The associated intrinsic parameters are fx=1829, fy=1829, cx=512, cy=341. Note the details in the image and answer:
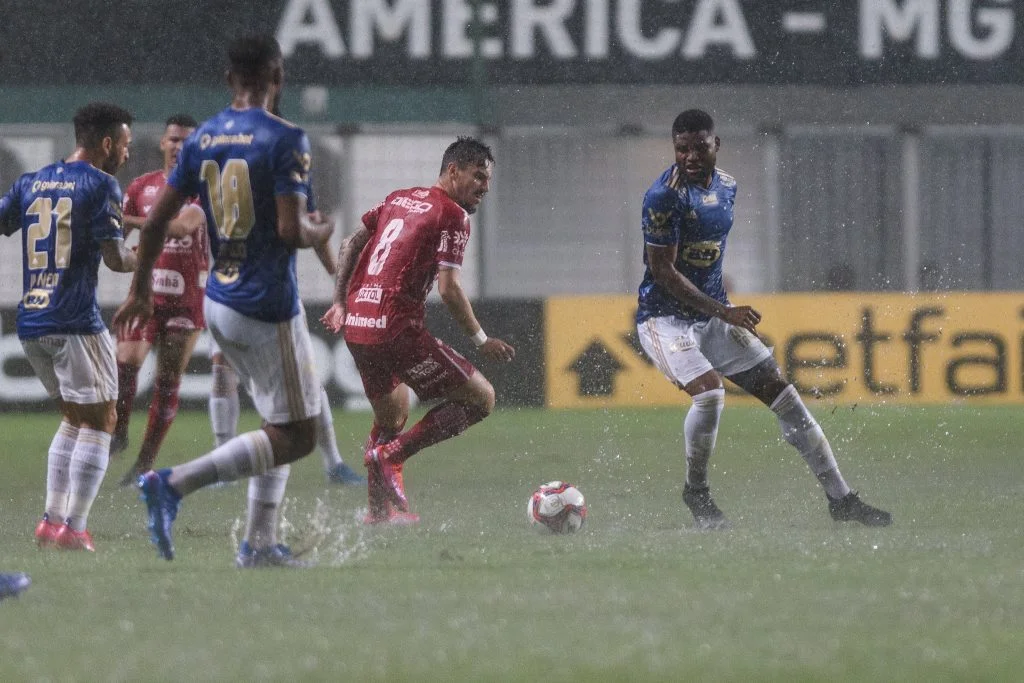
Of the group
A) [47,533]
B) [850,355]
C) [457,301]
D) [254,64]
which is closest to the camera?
[254,64]

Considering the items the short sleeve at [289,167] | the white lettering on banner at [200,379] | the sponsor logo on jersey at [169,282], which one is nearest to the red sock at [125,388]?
the sponsor logo on jersey at [169,282]

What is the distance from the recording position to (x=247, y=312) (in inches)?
243

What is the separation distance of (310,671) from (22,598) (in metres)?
1.64

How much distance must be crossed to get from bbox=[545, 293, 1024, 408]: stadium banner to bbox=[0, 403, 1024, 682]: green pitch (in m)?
5.87

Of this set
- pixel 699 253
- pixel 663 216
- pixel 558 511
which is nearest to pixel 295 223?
pixel 558 511

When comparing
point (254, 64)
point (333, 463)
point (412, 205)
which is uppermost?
point (254, 64)

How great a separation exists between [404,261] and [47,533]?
2.12 metres

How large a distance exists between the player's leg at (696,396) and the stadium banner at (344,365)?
7976 millimetres

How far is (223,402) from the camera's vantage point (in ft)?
34.2

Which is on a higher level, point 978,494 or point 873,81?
point 873,81

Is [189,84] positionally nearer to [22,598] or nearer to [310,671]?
[22,598]

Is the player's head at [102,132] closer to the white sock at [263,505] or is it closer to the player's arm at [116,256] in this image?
the player's arm at [116,256]

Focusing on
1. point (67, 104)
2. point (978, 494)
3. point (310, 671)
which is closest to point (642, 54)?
point (67, 104)

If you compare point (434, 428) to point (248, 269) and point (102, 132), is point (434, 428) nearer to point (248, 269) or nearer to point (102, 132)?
point (102, 132)
